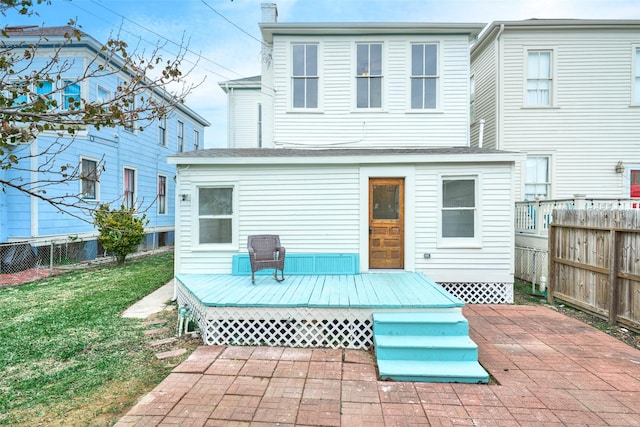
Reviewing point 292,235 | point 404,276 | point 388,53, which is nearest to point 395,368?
point 404,276

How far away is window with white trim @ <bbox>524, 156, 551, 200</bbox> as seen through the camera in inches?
396

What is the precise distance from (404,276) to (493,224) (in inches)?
81.7

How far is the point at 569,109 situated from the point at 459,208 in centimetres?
631

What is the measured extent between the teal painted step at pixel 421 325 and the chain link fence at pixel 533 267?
4068 millimetres

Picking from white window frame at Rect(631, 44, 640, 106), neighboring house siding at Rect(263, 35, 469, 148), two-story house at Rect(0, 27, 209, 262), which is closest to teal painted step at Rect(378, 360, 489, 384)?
two-story house at Rect(0, 27, 209, 262)

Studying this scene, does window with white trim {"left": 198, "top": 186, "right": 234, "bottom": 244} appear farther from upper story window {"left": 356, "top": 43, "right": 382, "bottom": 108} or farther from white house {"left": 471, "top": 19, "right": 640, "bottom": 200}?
white house {"left": 471, "top": 19, "right": 640, "bottom": 200}

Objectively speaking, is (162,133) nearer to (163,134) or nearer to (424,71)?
(163,134)

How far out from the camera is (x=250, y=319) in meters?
4.71

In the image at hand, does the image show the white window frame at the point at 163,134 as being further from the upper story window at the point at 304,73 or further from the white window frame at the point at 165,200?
the upper story window at the point at 304,73

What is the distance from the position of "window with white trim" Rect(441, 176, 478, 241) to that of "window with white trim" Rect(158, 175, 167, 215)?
500 inches

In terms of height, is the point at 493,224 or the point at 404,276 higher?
the point at 493,224

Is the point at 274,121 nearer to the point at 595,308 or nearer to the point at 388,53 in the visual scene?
the point at 388,53

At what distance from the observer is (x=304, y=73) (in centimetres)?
862

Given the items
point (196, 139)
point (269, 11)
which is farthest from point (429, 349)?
point (196, 139)
